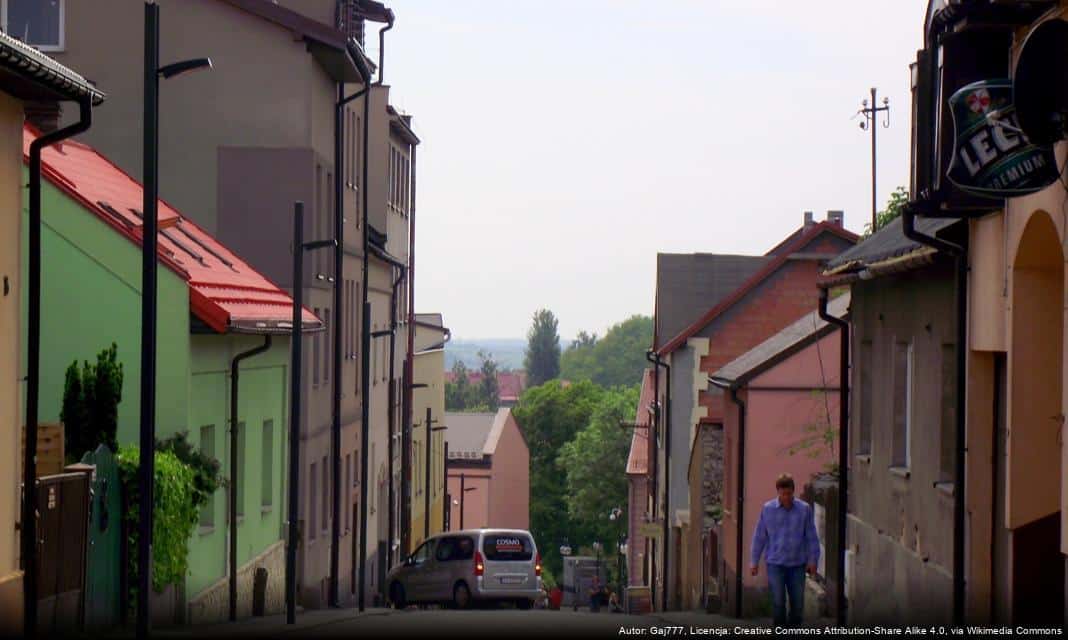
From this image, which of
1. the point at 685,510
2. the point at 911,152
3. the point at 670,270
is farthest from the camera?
the point at 670,270

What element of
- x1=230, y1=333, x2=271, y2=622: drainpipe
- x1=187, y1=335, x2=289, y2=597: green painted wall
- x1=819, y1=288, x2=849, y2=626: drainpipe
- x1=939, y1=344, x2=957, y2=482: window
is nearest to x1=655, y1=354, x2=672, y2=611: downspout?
x1=187, y1=335, x2=289, y2=597: green painted wall

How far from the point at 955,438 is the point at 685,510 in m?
34.5

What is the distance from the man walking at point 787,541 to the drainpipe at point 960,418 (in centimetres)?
131

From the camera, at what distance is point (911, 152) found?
18906 millimetres

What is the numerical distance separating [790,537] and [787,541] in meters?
0.05

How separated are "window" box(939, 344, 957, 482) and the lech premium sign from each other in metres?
4.41

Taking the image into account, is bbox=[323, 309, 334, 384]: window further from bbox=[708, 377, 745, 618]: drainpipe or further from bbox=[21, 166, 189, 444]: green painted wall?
bbox=[21, 166, 189, 444]: green painted wall

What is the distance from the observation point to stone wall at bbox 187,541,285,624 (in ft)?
73.4

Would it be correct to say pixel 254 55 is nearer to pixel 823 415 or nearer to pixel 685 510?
pixel 823 415

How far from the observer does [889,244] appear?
66.4ft

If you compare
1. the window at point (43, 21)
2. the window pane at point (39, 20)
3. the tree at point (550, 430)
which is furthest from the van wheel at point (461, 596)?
the tree at point (550, 430)

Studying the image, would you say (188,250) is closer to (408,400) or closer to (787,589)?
(787,589)

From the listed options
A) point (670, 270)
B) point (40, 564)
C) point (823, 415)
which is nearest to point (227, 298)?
point (40, 564)

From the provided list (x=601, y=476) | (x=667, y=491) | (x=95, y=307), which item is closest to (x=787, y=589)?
(x=95, y=307)
